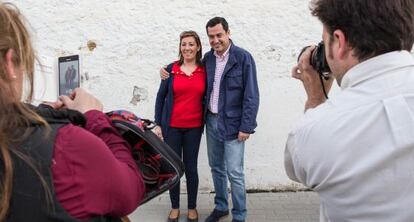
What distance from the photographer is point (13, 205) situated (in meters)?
1.05

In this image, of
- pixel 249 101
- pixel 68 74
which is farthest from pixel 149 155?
pixel 249 101

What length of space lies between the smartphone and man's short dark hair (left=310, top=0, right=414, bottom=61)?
1.13 metres

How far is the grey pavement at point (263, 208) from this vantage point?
14.5 ft

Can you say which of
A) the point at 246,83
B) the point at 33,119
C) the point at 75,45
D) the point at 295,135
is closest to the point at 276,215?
the point at 246,83

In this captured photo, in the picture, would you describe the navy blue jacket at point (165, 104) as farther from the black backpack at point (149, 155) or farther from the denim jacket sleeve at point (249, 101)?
the black backpack at point (149, 155)

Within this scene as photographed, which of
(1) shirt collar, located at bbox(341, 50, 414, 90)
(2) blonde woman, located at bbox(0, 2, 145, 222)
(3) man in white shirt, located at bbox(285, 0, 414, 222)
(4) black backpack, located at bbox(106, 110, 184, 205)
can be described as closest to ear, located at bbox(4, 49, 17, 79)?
(2) blonde woman, located at bbox(0, 2, 145, 222)

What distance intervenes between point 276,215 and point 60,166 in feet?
12.1

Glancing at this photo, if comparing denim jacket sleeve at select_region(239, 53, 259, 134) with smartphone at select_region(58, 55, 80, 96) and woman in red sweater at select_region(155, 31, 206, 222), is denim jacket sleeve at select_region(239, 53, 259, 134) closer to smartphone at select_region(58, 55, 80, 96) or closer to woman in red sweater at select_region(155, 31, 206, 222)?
woman in red sweater at select_region(155, 31, 206, 222)

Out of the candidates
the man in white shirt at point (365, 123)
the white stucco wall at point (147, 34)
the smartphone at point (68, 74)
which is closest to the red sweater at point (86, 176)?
the man in white shirt at point (365, 123)

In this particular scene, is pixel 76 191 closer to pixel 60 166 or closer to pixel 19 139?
pixel 60 166

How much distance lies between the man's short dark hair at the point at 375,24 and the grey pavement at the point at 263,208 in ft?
11.0

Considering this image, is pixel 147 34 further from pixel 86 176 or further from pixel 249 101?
pixel 86 176

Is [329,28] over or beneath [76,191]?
over

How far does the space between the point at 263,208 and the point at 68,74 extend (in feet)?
10.6
